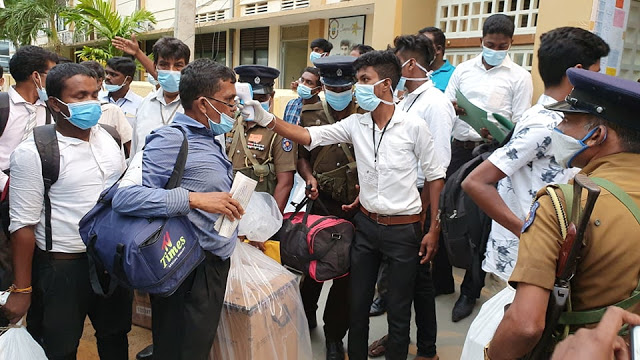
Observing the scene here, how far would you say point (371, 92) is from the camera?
264cm

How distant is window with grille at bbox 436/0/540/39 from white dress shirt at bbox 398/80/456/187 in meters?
2.97

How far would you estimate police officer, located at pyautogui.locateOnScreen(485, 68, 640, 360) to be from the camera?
3.98ft

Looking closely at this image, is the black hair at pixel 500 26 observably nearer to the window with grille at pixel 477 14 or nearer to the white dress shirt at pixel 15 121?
the window with grille at pixel 477 14

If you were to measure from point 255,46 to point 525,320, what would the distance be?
14.8m

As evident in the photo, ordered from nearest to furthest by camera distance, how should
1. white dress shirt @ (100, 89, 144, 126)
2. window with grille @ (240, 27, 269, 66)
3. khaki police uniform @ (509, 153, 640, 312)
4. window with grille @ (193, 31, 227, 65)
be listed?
khaki police uniform @ (509, 153, 640, 312) → white dress shirt @ (100, 89, 144, 126) → window with grille @ (240, 27, 269, 66) → window with grille @ (193, 31, 227, 65)

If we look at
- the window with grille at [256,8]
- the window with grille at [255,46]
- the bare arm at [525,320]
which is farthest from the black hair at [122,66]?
the window with grille at [255,46]

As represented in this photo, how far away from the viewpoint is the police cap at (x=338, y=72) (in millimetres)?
3066

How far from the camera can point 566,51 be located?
6.59 ft

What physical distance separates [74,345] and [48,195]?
0.74 meters

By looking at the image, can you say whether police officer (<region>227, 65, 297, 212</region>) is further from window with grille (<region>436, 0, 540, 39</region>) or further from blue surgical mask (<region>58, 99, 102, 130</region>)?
window with grille (<region>436, 0, 540, 39</region>)

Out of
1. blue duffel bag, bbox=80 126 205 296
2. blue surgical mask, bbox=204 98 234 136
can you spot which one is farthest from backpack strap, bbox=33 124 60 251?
blue surgical mask, bbox=204 98 234 136

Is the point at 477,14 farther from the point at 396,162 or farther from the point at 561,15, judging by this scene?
the point at 396,162

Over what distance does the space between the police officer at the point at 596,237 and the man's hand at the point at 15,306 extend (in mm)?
2067

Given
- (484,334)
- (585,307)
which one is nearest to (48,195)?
(484,334)
